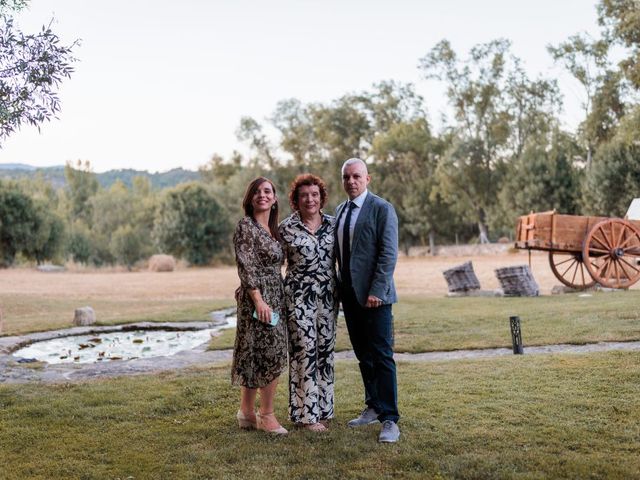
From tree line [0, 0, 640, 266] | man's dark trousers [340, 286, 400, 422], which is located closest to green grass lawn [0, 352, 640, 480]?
man's dark trousers [340, 286, 400, 422]

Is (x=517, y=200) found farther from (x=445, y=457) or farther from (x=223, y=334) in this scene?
(x=445, y=457)

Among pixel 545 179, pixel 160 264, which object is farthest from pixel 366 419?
pixel 160 264

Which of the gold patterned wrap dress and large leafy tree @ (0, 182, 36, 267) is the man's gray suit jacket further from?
large leafy tree @ (0, 182, 36, 267)

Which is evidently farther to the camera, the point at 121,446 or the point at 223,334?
the point at 223,334

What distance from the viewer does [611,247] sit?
16.4 metres

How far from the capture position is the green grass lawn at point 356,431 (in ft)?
13.9

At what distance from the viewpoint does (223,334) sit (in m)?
Result: 11.9

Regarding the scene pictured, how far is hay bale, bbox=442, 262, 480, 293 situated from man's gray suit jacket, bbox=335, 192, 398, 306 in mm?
13691

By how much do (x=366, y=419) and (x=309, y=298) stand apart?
1.09 meters

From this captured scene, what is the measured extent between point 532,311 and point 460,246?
36.7 meters

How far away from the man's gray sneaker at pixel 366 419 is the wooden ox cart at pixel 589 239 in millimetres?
11809

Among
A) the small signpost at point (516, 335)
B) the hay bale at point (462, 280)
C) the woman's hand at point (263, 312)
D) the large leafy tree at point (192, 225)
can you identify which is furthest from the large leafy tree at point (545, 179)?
the woman's hand at point (263, 312)

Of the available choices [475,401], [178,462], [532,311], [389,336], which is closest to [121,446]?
[178,462]

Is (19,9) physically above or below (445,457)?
above
